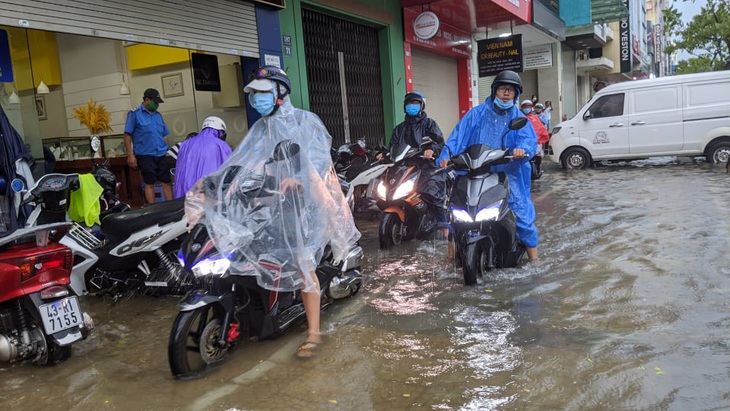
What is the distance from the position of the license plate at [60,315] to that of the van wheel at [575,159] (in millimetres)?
11451

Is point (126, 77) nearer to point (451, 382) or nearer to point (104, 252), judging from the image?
point (104, 252)

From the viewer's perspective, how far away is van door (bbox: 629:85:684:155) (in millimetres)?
11133

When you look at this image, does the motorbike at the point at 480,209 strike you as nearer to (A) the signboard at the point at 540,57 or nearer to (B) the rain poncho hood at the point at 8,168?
(B) the rain poncho hood at the point at 8,168

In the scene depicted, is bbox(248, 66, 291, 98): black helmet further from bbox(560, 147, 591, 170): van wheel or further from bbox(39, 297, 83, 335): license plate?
bbox(560, 147, 591, 170): van wheel

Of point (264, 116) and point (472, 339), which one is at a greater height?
point (264, 116)

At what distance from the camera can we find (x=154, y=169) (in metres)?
7.32

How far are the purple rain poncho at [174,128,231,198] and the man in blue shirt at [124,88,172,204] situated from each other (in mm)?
3071

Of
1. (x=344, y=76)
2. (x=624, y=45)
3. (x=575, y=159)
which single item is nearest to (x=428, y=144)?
(x=344, y=76)

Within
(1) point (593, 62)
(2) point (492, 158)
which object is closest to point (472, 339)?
(2) point (492, 158)

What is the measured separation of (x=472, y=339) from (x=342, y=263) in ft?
3.74

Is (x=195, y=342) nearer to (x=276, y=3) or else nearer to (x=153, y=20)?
(x=153, y=20)

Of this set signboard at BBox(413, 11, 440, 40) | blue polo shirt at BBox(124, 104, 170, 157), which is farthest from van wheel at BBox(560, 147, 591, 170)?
blue polo shirt at BBox(124, 104, 170, 157)

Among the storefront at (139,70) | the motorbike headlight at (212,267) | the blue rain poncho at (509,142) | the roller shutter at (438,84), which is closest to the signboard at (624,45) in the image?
the roller shutter at (438,84)

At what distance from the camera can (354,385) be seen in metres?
2.88
